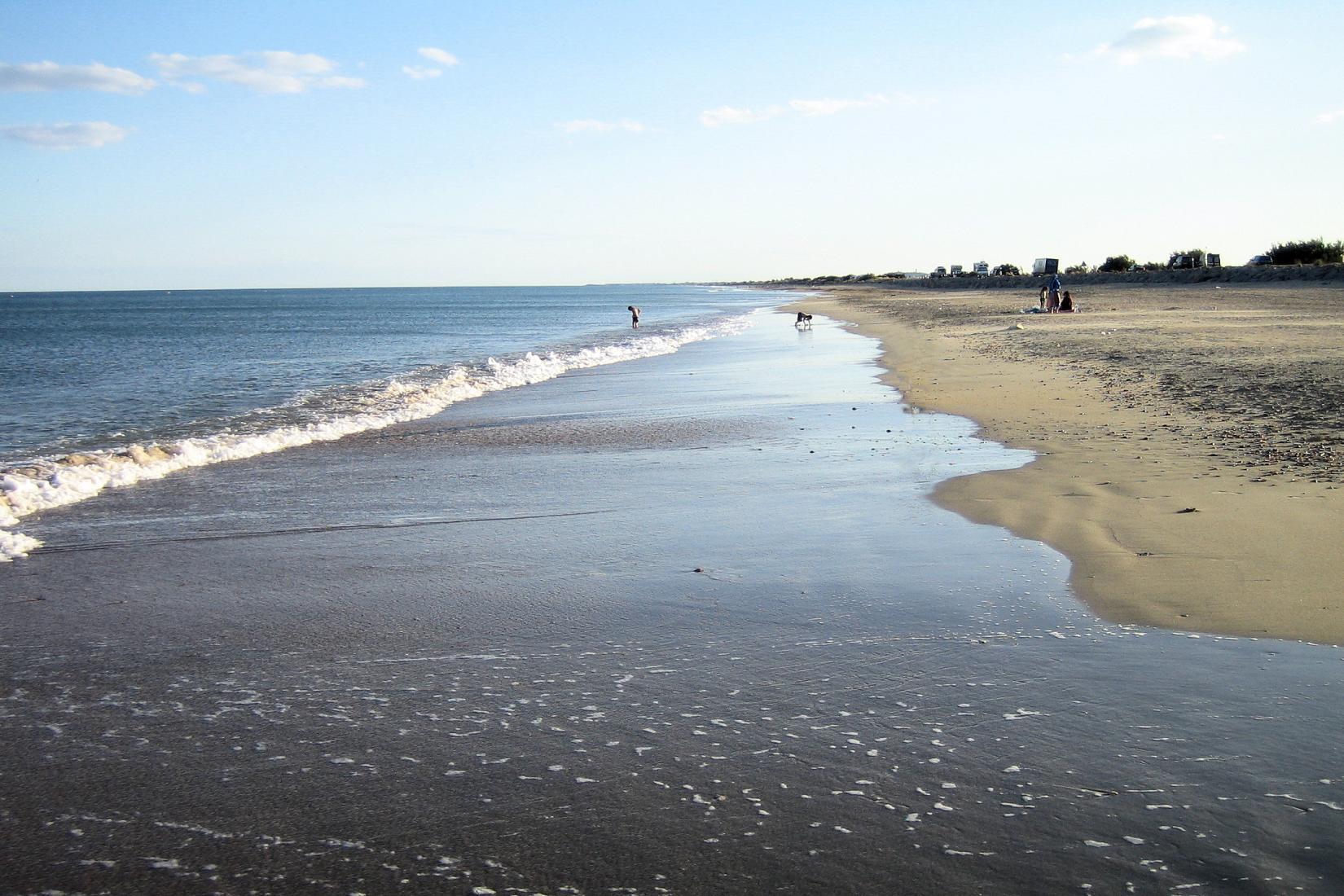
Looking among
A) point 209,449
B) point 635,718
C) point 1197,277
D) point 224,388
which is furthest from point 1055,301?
point 635,718

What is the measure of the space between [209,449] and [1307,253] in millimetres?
68395

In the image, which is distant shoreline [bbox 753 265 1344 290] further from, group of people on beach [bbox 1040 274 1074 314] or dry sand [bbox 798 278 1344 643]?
dry sand [bbox 798 278 1344 643]

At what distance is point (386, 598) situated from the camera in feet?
19.9

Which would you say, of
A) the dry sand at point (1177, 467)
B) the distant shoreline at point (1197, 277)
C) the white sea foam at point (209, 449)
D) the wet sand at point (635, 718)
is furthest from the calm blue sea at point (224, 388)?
the distant shoreline at point (1197, 277)

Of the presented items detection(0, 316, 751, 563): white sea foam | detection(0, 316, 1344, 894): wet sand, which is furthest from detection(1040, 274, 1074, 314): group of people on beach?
detection(0, 316, 1344, 894): wet sand

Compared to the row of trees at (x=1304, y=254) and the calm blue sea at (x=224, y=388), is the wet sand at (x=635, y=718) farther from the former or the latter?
the row of trees at (x=1304, y=254)

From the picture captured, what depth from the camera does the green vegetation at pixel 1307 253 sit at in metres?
59.3

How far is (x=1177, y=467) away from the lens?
29.3ft

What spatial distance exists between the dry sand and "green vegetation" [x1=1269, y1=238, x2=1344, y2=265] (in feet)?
147

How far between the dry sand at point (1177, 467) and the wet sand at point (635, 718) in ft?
1.55

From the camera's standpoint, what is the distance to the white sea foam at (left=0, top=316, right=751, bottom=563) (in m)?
9.22

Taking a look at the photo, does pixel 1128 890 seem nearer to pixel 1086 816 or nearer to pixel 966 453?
pixel 1086 816

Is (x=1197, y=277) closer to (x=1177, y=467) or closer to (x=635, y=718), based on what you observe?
(x=1177, y=467)

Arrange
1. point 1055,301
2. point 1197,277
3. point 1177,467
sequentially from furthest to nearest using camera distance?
point 1197,277 → point 1055,301 → point 1177,467
